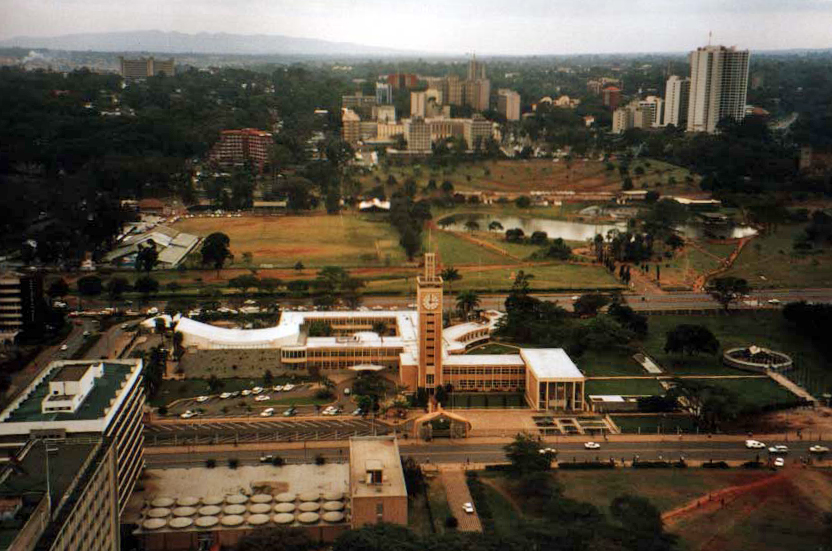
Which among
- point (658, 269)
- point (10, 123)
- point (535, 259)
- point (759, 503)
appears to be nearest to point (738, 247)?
point (658, 269)

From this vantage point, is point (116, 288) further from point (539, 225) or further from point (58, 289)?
point (539, 225)

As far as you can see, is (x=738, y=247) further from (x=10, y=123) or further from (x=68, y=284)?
(x=10, y=123)

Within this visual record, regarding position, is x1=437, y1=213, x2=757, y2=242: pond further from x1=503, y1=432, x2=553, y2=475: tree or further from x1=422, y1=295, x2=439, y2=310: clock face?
x1=503, y1=432, x2=553, y2=475: tree

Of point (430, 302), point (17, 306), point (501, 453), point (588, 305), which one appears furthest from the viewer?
point (588, 305)

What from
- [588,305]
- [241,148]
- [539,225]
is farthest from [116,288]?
[241,148]

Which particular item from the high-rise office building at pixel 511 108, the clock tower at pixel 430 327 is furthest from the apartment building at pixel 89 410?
the high-rise office building at pixel 511 108

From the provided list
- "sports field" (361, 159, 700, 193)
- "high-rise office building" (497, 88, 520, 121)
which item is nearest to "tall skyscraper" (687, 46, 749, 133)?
"sports field" (361, 159, 700, 193)
